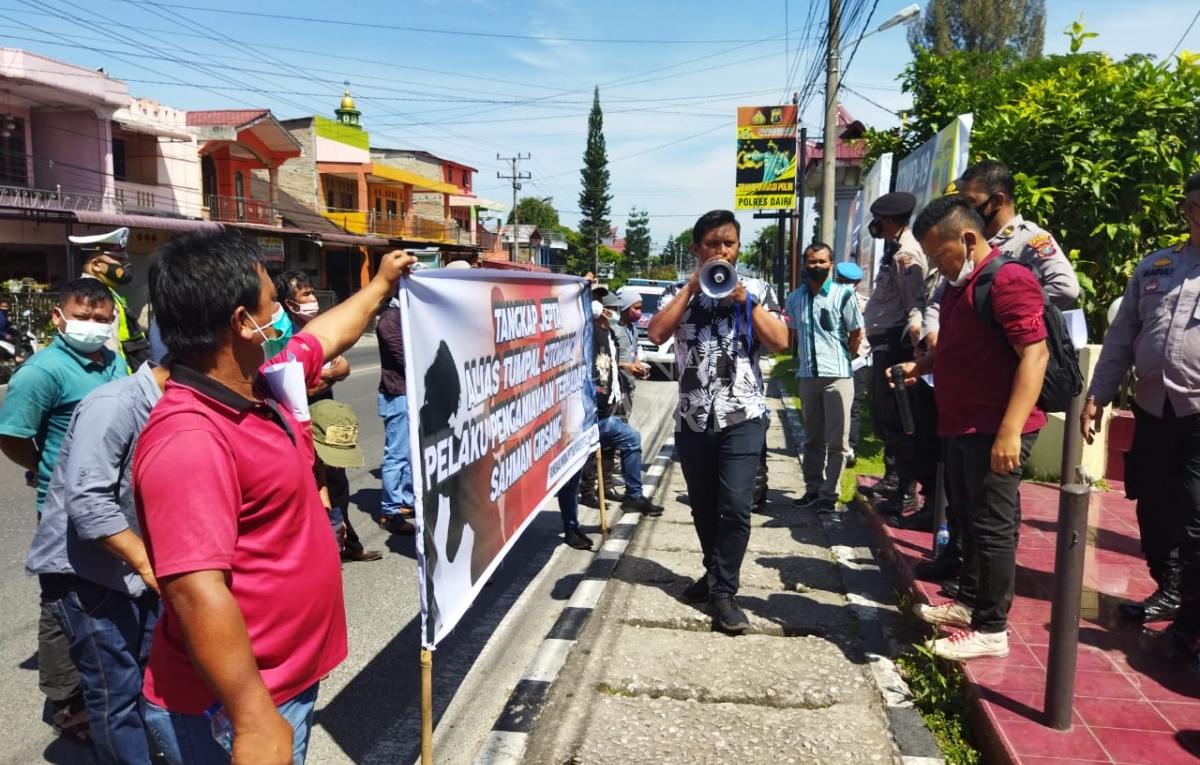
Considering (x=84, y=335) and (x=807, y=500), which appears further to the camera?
(x=807, y=500)

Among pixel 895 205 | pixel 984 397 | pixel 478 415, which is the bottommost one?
pixel 478 415

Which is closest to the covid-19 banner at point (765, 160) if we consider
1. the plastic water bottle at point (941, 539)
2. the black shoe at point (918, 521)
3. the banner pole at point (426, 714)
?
the black shoe at point (918, 521)

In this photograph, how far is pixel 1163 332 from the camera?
360 cm

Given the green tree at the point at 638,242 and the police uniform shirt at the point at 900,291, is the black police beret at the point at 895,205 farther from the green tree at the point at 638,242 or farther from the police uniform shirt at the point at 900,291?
the green tree at the point at 638,242

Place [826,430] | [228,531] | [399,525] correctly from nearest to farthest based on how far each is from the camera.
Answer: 1. [228,531]
2. [399,525]
3. [826,430]

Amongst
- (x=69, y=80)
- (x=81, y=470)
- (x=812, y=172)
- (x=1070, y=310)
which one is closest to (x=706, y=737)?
(x=81, y=470)

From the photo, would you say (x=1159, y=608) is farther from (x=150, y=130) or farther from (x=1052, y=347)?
(x=150, y=130)

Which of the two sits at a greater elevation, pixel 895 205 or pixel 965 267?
pixel 895 205

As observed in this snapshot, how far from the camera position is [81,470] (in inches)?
98.3

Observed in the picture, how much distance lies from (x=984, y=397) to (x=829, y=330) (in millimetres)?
2902

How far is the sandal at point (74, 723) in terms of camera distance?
10.7 ft

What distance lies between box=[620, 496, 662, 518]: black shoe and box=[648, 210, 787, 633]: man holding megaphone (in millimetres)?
2191

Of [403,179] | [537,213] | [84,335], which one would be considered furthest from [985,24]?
[537,213]

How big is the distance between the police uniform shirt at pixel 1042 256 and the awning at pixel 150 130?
24.8m
